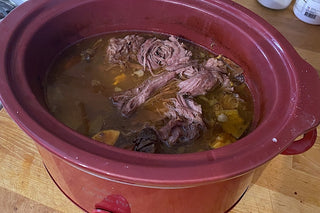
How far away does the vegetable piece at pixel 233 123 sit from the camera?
2.75ft

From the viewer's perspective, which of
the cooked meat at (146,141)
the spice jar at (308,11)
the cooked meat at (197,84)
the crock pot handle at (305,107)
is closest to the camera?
the crock pot handle at (305,107)

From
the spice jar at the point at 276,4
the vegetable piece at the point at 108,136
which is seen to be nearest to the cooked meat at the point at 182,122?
the vegetable piece at the point at 108,136

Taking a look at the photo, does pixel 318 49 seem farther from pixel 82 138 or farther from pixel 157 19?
pixel 82 138

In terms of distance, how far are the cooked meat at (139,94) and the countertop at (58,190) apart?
275mm

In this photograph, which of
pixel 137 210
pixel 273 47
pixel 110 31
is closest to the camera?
pixel 137 210

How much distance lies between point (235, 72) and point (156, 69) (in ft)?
0.76

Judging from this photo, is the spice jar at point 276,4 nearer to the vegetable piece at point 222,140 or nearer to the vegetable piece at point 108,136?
the vegetable piece at point 222,140

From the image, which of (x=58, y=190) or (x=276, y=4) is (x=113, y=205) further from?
(x=276, y=4)

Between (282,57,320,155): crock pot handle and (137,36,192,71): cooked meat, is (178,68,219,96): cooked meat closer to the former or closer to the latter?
(137,36,192,71): cooked meat

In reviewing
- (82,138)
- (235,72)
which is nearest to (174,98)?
(235,72)

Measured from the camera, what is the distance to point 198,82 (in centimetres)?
89

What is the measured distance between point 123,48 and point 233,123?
0.39 m

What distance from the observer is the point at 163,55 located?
38.7 inches

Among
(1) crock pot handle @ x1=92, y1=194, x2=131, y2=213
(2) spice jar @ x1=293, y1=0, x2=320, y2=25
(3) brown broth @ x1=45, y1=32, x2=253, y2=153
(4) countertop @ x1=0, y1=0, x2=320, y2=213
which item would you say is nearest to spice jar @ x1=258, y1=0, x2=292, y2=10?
(2) spice jar @ x1=293, y1=0, x2=320, y2=25
